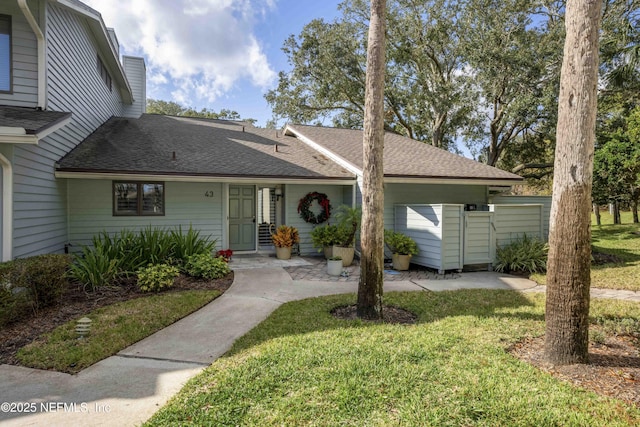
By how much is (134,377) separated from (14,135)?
402 centimetres

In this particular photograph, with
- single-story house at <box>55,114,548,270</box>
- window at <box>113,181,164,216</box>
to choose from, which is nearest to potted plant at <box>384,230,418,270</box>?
single-story house at <box>55,114,548,270</box>

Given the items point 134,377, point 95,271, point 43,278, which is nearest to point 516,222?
point 134,377

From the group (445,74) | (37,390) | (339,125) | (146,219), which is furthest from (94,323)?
(445,74)

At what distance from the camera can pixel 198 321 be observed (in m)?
4.97

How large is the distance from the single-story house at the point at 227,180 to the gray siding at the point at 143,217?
0.02 meters

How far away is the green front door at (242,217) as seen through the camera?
10.4 meters

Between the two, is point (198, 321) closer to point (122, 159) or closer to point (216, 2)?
point (122, 159)

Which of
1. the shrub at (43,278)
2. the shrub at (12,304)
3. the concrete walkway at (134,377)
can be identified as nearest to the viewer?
the concrete walkway at (134,377)

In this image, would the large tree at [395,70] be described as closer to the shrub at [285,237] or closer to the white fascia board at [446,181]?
the white fascia board at [446,181]

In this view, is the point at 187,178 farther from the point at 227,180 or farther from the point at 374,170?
the point at 374,170

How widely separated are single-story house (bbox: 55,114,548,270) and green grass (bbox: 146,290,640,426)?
570 cm

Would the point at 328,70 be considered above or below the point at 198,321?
above

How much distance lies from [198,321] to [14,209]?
3.59 meters

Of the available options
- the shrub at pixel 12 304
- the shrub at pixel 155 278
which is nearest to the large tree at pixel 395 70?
the shrub at pixel 155 278
